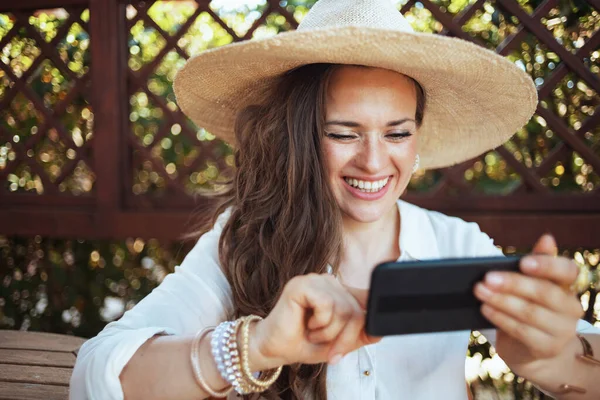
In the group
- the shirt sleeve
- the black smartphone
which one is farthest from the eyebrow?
the black smartphone

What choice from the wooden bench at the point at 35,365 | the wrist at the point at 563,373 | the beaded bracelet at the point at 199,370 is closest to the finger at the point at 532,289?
the wrist at the point at 563,373

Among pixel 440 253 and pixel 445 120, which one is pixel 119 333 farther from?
pixel 445 120

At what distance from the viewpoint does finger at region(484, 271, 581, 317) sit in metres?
1.00

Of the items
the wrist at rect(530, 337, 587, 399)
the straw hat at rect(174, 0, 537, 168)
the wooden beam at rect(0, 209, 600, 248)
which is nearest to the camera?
the wrist at rect(530, 337, 587, 399)

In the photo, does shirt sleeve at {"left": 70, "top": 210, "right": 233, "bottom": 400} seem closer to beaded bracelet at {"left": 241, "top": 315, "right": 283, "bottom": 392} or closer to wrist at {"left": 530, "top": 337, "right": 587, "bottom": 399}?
beaded bracelet at {"left": 241, "top": 315, "right": 283, "bottom": 392}

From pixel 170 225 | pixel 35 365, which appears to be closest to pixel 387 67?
pixel 35 365

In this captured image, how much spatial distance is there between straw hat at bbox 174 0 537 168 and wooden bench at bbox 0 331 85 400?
1.04 m

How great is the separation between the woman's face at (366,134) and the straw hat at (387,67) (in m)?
0.06

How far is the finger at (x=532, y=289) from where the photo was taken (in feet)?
3.30

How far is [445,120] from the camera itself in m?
2.28

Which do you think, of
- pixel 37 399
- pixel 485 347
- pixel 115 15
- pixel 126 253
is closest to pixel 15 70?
pixel 115 15

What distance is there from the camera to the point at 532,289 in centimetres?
102

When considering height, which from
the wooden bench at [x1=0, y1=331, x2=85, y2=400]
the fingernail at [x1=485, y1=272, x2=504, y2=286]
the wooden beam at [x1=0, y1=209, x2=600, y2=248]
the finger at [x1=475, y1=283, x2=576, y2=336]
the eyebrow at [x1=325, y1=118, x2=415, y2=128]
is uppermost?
the eyebrow at [x1=325, y1=118, x2=415, y2=128]

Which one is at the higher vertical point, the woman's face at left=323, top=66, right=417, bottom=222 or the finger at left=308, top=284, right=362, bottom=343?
the woman's face at left=323, top=66, right=417, bottom=222
